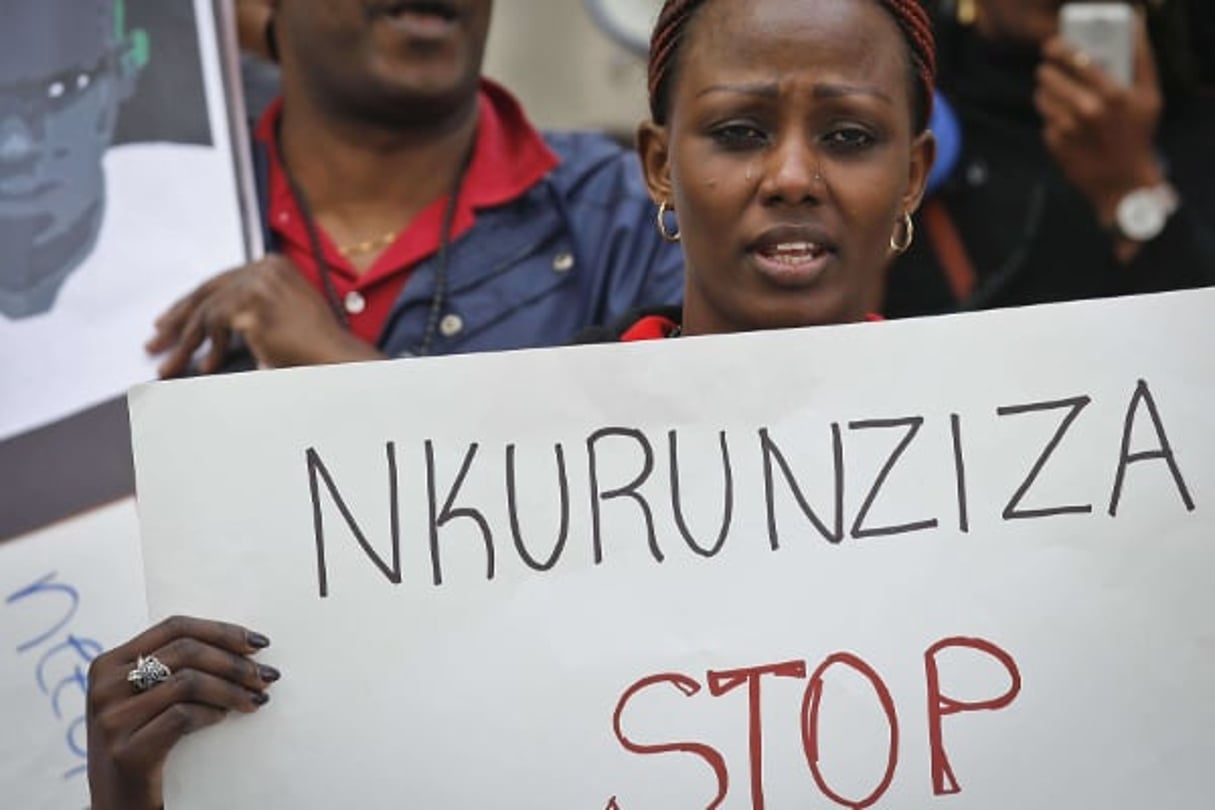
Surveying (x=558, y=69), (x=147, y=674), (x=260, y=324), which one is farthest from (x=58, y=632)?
(x=558, y=69)

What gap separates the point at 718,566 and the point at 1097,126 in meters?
1.76

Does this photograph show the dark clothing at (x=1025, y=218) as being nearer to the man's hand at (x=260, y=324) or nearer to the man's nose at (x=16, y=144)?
the man's hand at (x=260, y=324)

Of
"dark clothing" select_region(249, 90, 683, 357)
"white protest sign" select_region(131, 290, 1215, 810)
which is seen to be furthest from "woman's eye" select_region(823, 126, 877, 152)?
"dark clothing" select_region(249, 90, 683, 357)

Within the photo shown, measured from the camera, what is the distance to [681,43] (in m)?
2.10

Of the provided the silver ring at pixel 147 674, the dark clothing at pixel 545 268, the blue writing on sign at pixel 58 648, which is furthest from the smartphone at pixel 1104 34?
the silver ring at pixel 147 674

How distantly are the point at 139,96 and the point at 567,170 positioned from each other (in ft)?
1.78

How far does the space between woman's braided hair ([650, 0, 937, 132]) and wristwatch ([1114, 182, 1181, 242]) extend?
4.00ft

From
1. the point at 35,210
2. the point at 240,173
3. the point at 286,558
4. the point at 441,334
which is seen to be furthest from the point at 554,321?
the point at 286,558

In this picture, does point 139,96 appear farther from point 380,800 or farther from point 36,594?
point 380,800

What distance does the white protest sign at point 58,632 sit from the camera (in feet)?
7.81

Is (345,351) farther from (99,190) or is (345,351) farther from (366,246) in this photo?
(99,190)

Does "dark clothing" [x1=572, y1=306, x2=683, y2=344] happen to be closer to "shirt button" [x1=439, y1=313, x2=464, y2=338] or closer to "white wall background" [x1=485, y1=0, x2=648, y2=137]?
"shirt button" [x1=439, y1=313, x2=464, y2=338]

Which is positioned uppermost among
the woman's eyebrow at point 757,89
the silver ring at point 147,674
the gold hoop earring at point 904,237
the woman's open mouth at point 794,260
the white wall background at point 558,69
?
the white wall background at point 558,69

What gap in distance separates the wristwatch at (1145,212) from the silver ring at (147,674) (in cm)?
193
